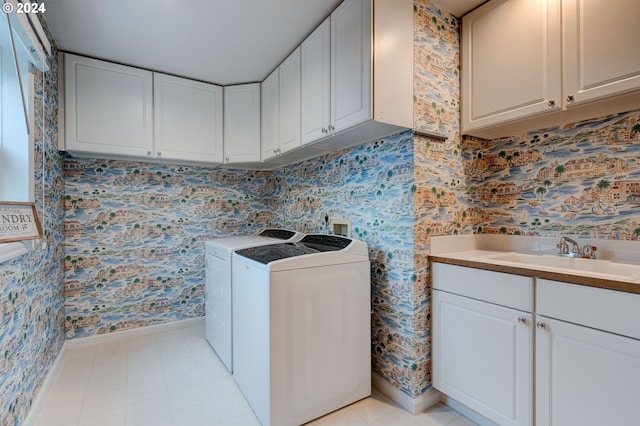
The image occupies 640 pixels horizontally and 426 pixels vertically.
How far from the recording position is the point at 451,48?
1954mm

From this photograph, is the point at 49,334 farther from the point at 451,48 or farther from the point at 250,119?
the point at 451,48

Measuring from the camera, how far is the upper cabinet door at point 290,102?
7.47ft

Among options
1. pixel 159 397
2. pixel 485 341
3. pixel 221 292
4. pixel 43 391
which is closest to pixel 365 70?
pixel 485 341

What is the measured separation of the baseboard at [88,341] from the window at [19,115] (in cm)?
102

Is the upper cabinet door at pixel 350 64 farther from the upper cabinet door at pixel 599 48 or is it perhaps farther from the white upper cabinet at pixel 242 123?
the white upper cabinet at pixel 242 123

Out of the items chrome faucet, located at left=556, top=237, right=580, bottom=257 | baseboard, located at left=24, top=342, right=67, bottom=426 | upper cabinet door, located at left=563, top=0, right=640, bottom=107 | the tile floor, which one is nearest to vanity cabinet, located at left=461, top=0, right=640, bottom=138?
upper cabinet door, located at left=563, top=0, right=640, bottom=107

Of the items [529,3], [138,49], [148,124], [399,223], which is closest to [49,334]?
[148,124]

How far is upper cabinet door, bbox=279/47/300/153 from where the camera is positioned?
89.6 inches

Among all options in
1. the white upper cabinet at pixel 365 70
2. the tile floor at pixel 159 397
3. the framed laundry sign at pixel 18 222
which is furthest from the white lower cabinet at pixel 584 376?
the framed laundry sign at pixel 18 222

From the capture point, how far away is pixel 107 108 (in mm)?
2463

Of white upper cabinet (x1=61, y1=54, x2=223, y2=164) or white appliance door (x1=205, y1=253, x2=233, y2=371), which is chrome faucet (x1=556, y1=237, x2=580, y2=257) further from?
white upper cabinet (x1=61, y1=54, x2=223, y2=164)

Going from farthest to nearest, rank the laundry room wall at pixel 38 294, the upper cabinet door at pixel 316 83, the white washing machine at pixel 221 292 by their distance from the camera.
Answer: the white washing machine at pixel 221 292 → the upper cabinet door at pixel 316 83 → the laundry room wall at pixel 38 294

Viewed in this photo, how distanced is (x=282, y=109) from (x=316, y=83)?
544 mm

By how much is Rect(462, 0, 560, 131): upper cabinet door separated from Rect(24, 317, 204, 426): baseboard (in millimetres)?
3117
